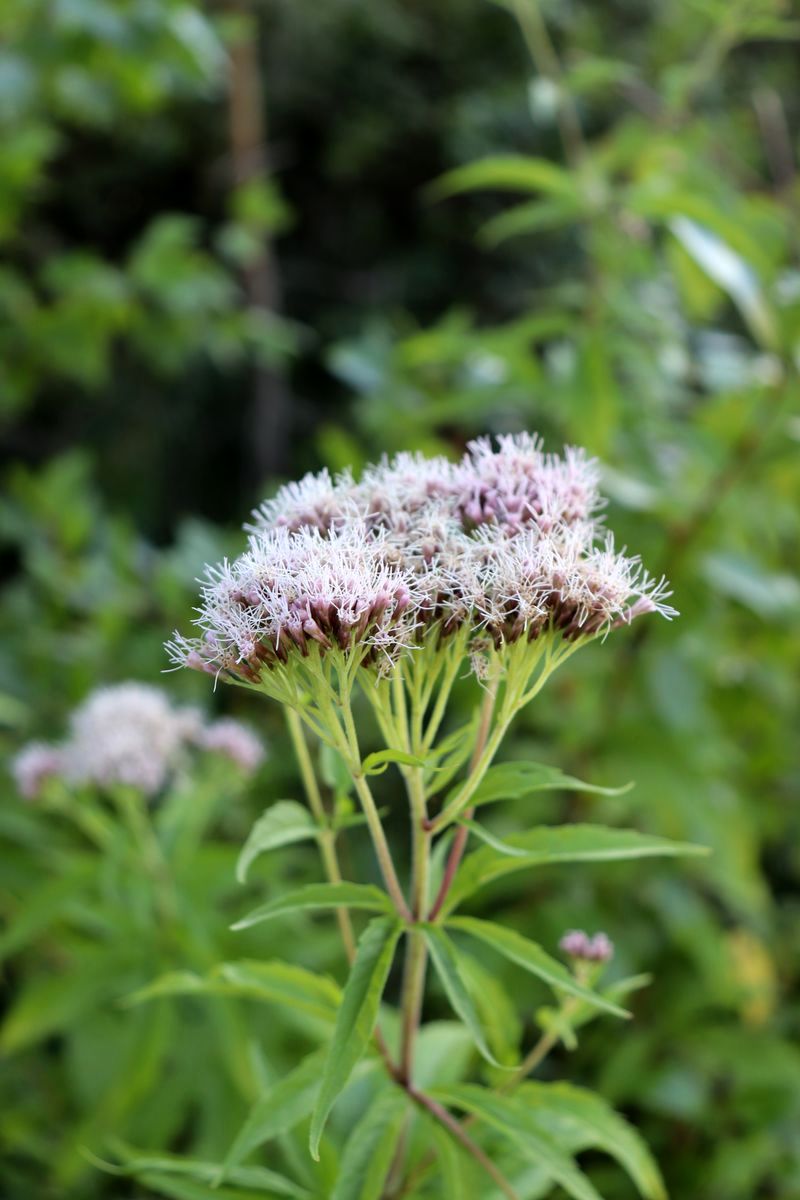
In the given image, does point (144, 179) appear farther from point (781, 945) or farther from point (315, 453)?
point (781, 945)

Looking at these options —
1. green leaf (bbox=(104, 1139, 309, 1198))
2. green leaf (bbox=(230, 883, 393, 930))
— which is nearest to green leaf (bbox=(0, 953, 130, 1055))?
green leaf (bbox=(104, 1139, 309, 1198))

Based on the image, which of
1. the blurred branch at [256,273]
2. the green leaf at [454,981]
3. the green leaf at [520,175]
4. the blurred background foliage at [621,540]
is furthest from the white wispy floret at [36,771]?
the blurred branch at [256,273]

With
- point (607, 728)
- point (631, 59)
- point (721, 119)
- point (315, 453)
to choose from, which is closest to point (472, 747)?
point (607, 728)

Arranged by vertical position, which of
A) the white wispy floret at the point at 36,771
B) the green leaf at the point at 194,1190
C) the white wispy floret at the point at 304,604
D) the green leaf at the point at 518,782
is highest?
the white wispy floret at the point at 36,771

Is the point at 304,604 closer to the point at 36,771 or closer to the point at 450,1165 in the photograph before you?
the point at 450,1165

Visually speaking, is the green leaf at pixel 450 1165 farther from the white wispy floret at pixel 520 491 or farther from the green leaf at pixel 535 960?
the white wispy floret at pixel 520 491

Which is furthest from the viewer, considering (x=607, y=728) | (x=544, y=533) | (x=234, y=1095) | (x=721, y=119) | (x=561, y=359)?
(x=721, y=119)
